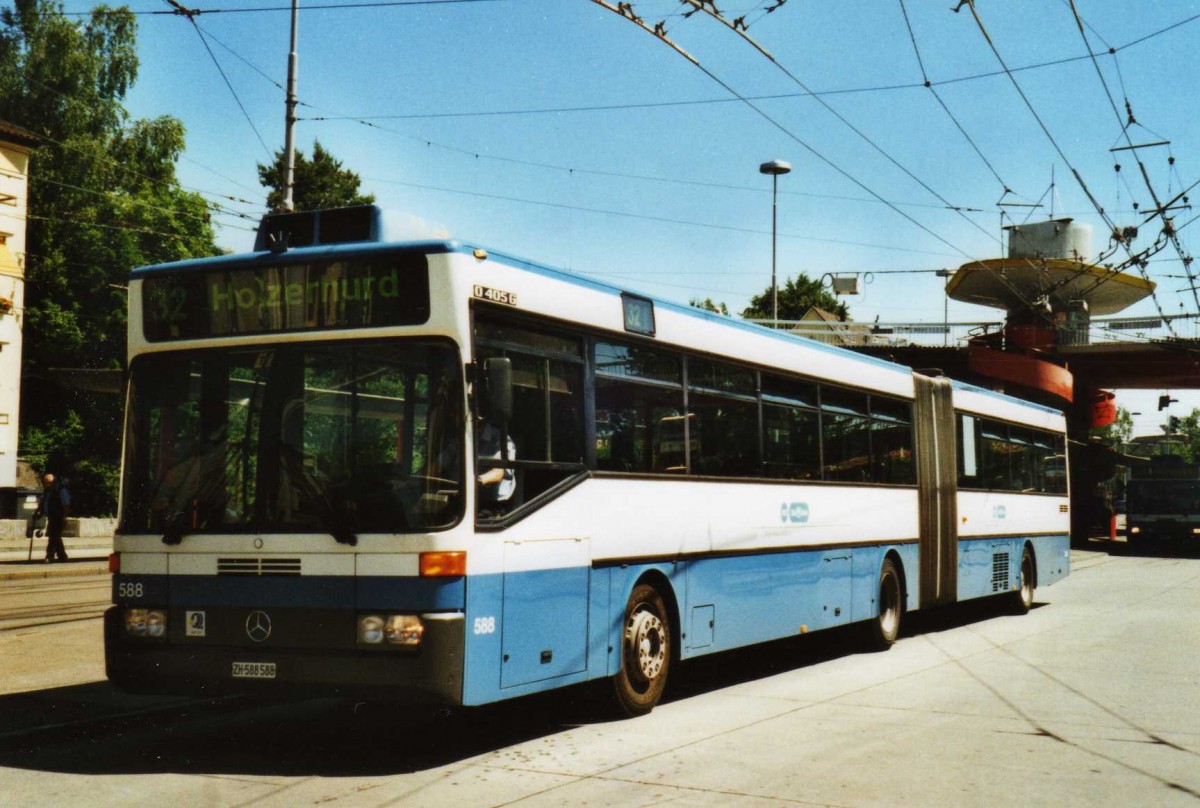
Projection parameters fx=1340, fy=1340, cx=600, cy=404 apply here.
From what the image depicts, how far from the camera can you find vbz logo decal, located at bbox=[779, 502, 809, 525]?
40.1 feet

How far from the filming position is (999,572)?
18.9 metres

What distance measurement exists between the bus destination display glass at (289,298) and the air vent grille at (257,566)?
1.36m

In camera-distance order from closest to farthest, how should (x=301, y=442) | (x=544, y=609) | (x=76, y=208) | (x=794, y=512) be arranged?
(x=301, y=442) < (x=544, y=609) < (x=794, y=512) < (x=76, y=208)

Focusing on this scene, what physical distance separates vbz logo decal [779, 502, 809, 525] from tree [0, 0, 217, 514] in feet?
134

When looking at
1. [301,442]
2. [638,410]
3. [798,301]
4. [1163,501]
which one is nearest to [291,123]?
[638,410]

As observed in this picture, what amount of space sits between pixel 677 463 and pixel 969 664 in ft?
15.2

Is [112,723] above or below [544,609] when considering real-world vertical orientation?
below

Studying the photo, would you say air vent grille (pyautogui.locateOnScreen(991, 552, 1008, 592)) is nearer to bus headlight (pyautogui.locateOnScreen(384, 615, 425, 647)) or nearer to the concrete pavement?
the concrete pavement

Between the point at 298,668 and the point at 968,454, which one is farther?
the point at 968,454

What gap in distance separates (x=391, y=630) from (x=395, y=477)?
2.80ft

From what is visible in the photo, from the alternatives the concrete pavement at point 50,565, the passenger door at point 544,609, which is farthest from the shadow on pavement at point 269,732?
the concrete pavement at point 50,565

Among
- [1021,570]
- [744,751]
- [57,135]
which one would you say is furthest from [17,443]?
[744,751]

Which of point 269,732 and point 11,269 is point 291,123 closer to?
point 269,732

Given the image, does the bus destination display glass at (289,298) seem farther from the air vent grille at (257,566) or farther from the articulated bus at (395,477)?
the air vent grille at (257,566)
